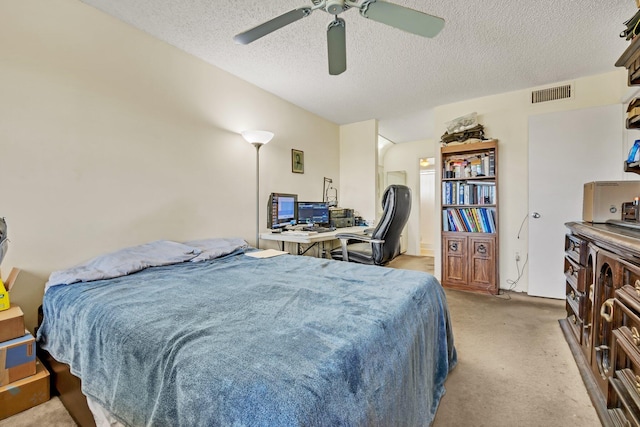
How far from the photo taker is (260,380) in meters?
0.63

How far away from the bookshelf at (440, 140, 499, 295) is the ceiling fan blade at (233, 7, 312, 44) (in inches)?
104

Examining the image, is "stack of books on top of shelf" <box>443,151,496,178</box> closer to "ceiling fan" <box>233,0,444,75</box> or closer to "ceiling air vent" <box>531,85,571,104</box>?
"ceiling air vent" <box>531,85,571,104</box>

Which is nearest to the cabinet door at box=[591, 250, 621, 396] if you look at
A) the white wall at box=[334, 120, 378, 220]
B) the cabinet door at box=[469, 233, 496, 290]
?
the cabinet door at box=[469, 233, 496, 290]

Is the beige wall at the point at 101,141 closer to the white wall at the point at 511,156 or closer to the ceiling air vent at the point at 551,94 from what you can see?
the white wall at the point at 511,156

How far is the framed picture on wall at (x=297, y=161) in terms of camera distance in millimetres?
3660

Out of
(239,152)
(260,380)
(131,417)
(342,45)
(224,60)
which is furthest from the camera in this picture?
(239,152)

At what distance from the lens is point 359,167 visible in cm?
440

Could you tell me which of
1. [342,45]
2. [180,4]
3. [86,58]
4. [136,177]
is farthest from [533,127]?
[86,58]

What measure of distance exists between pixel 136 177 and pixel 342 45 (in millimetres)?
1792

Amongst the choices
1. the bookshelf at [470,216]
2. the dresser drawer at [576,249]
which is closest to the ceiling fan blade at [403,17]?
the dresser drawer at [576,249]

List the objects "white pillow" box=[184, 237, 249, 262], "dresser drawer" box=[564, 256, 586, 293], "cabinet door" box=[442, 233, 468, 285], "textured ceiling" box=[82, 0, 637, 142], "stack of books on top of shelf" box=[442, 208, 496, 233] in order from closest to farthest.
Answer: "dresser drawer" box=[564, 256, 586, 293]
"textured ceiling" box=[82, 0, 637, 142]
"white pillow" box=[184, 237, 249, 262]
"stack of books on top of shelf" box=[442, 208, 496, 233]
"cabinet door" box=[442, 233, 468, 285]

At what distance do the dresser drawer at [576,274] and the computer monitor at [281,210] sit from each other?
2.60 metres

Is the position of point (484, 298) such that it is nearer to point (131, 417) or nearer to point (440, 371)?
point (440, 371)

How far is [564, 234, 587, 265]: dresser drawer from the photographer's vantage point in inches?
70.3
